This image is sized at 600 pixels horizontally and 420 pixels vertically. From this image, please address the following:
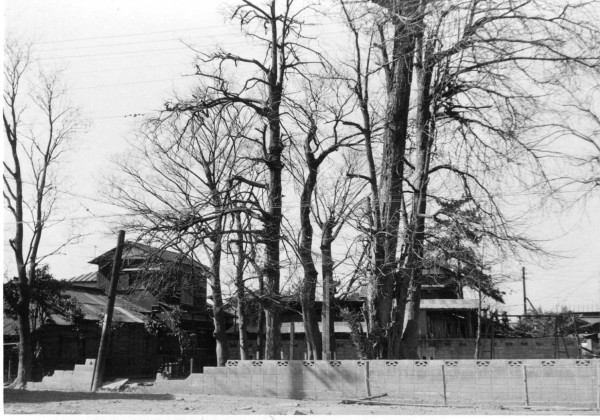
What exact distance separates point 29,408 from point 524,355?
2034 centimetres

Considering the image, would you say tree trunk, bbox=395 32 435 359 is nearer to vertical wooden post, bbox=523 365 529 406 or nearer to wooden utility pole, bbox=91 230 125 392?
vertical wooden post, bbox=523 365 529 406

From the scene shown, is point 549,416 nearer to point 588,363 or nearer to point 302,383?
point 588,363

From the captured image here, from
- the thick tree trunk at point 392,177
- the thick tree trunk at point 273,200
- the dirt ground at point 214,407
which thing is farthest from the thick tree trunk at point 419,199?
the thick tree trunk at point 273,200

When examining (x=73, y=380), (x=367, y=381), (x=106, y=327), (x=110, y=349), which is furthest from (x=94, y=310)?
(x=367, y=381)

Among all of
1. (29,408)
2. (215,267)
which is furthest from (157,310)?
(29,408)

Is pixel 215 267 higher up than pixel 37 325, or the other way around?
pixel 215 267

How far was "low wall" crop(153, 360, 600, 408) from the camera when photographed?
13.6 metres

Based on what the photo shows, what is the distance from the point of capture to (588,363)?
44.3 ft

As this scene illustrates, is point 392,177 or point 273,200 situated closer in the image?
point 392,177

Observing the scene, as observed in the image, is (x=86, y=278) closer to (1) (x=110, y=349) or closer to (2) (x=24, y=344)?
(1) (x=110, y=349)

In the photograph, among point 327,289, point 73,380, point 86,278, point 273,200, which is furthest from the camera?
point 86,278

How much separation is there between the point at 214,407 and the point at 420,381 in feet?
15.1

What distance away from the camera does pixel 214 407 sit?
14609 millimetres

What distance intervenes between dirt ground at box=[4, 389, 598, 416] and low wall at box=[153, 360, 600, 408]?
1.79 ft
